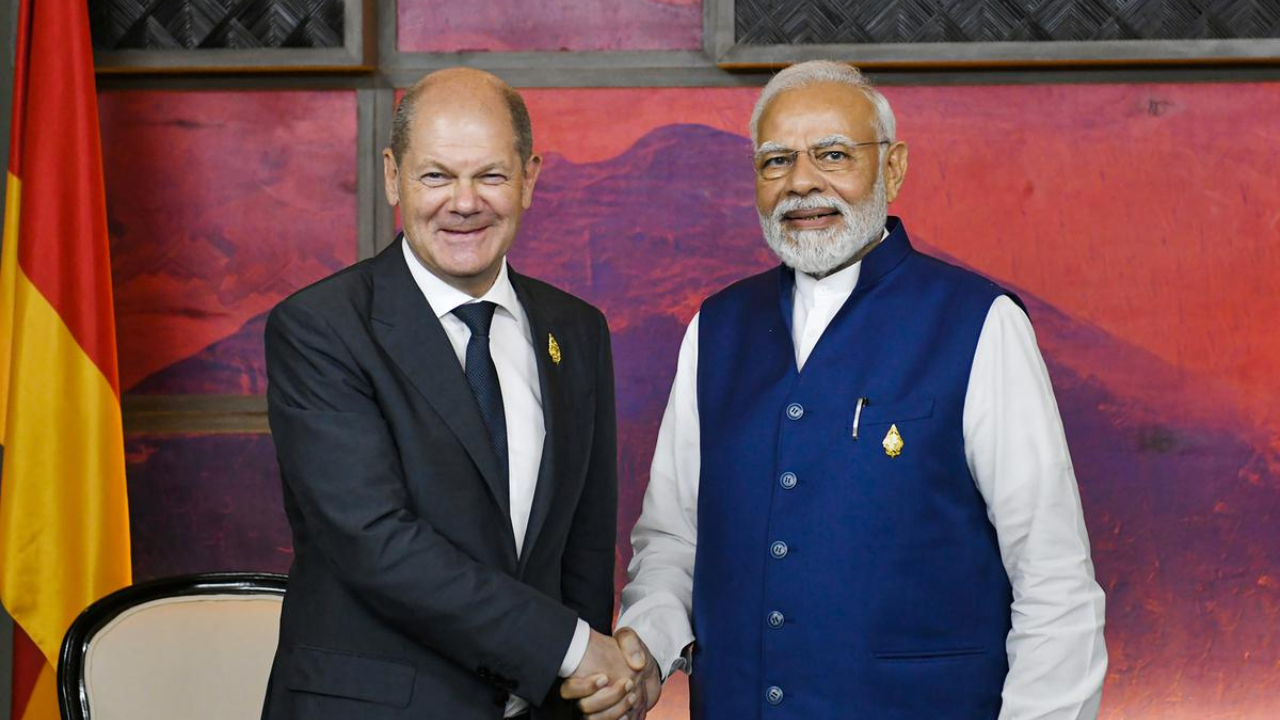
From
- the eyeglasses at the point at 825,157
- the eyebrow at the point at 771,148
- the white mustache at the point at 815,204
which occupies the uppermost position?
the eyebrow at the point at 771,148

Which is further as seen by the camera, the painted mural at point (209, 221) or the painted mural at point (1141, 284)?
the painted mural at point (209, 221)

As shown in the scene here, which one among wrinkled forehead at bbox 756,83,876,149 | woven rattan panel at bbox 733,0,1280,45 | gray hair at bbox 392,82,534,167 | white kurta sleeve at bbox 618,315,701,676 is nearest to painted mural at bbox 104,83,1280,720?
woven rattan panel at bbox 733,0,1280,45

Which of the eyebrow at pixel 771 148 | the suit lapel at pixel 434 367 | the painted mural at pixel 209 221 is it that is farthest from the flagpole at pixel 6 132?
the eyebrow at pixel 771 148

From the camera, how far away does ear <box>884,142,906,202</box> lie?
2088 mm

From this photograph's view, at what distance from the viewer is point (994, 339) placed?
1912 millimetres

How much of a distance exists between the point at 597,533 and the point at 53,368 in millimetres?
1485

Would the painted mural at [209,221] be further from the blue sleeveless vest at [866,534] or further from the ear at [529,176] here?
the blue sleeveless vest at [866,534]

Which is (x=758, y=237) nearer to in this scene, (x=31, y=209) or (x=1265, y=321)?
(x=1265, y=321)

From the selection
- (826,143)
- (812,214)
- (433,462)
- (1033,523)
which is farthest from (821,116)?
(433,462)

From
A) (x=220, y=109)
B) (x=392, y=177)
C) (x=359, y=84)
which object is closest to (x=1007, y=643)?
(x=392, y=177)

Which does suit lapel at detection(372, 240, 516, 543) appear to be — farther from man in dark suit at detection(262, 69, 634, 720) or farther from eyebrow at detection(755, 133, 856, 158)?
eyebrow at detection(755, 133, 856, 158)

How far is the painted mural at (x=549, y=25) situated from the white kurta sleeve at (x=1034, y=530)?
155cm

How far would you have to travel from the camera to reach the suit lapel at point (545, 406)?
190 centimetres

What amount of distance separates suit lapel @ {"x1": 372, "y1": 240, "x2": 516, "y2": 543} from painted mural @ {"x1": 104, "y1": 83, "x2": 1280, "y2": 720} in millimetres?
1400
